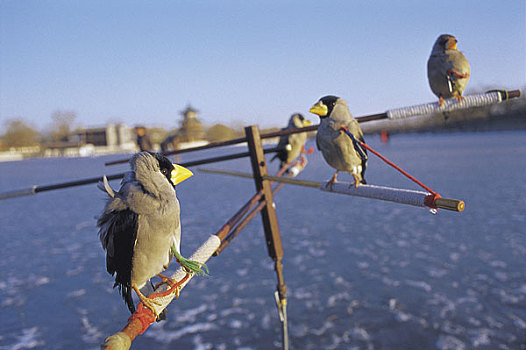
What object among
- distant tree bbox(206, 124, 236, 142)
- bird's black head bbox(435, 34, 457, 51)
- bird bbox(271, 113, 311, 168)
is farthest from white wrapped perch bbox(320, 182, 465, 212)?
distant tree bbox(206, 124, 236, 142)

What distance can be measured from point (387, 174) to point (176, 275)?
20.8 metres

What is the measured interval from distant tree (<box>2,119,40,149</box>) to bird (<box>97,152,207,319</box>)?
99.3 meters

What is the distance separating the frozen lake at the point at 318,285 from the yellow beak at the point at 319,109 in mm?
4331

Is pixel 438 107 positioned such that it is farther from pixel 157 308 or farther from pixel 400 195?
pixel 157 308

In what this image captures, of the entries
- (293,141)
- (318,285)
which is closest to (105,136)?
(318,285)

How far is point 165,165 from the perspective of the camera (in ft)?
6.36

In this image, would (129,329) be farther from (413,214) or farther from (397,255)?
(413,214)

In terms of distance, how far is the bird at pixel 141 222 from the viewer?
182 centimetres

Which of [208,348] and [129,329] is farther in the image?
[208,348]

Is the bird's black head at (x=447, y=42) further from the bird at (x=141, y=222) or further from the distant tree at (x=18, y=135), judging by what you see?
the distant tree at (x=18, y=135)

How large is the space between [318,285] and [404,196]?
20.4ft

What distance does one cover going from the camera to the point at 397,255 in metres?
9.45

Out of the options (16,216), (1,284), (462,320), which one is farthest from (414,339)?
(16,216)

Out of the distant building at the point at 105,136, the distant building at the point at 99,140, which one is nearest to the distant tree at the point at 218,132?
the distant building at the point at 99,140
